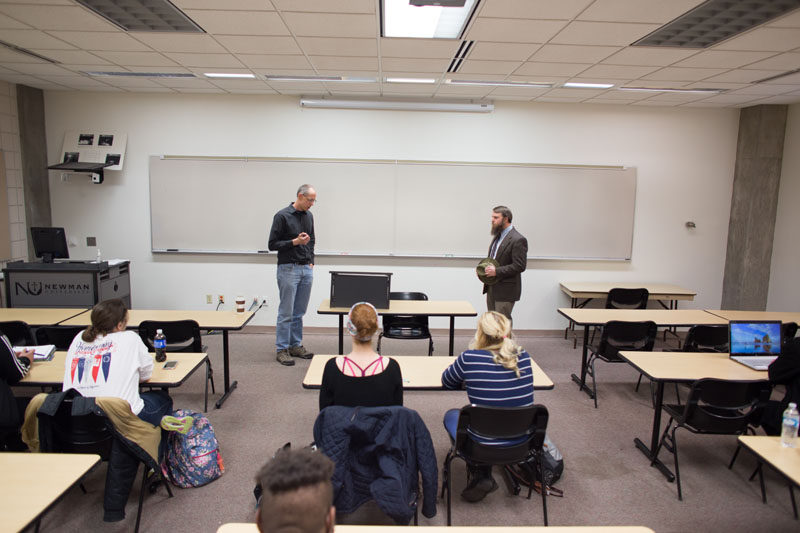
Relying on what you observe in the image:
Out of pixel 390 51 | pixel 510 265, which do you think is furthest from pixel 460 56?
pixel 510 265

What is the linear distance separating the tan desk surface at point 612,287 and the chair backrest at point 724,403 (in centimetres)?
283

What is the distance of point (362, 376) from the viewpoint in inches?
90.9

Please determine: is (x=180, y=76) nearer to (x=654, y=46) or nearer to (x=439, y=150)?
(x=439, y=150)

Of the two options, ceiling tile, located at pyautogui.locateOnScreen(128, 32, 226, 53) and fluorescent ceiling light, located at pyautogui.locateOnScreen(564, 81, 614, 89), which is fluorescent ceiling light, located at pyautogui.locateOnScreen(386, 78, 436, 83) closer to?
fluorescent ceiling light, located at pyautogui.locateOnScreen(564, 81, 614, 89)

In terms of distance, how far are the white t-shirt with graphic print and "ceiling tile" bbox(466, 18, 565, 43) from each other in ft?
9.98

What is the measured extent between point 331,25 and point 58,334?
3.08 m

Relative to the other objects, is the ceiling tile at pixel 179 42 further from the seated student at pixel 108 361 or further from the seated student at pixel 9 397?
the seated student at pixel 9 397

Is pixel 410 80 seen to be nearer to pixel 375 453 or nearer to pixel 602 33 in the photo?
pixel 602 33

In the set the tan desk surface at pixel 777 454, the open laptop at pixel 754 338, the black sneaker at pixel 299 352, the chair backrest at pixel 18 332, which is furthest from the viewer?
the black sneaker at pixel 299 352

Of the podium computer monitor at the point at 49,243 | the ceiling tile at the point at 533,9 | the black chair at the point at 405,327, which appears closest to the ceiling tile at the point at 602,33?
the ceiling tile at the point at 533,9

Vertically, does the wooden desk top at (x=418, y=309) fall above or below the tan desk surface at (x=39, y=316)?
above

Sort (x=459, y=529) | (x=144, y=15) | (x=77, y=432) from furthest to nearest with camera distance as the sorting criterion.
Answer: (x=144, y=15), (x=77, y=432), (x=459, y=529)

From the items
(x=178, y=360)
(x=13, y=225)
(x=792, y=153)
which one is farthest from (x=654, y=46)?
(x=13, y=225)

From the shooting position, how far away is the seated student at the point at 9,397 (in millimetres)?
2449
